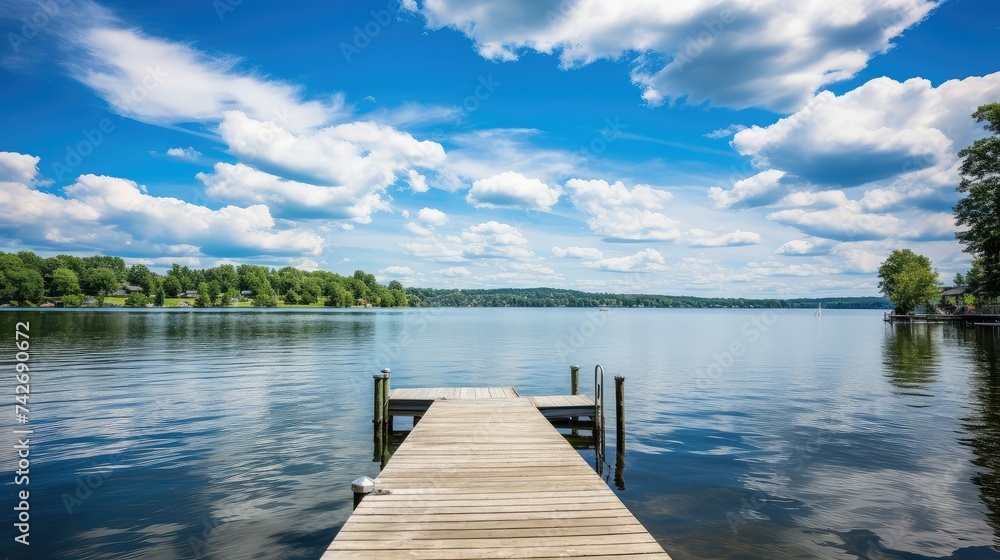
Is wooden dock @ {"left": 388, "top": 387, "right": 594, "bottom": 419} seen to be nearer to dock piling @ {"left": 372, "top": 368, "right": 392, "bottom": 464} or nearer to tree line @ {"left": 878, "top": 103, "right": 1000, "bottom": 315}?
dock piling @ {"left": 372, "top": 368, "right": 392, "bottom": 464}

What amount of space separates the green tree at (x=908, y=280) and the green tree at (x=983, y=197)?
4823 cm

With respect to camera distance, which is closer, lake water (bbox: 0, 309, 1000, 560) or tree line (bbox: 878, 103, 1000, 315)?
lake water (bbox: 0, 309, 1000, 560)

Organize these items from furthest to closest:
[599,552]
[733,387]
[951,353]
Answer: [951,353]
[733,387]
[599,552]

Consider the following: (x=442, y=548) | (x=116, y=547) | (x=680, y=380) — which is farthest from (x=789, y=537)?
(x=680, y=380)

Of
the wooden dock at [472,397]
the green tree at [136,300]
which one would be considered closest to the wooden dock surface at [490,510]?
the wooden dock at [472,397]

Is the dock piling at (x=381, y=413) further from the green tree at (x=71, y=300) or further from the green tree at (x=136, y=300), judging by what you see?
the green tree at (x=136, y=300)

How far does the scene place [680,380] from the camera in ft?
99.7

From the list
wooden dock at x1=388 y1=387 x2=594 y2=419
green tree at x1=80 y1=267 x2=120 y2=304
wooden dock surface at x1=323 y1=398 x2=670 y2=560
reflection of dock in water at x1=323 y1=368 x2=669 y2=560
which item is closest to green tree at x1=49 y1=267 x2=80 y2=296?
green tree at x1=80 y1=267 x2=120 y2=304

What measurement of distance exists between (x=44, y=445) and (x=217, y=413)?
17.8 feet

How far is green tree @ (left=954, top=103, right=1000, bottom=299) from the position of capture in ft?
184

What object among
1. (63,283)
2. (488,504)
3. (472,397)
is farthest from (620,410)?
(63,283)

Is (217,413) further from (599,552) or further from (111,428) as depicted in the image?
(599,552)

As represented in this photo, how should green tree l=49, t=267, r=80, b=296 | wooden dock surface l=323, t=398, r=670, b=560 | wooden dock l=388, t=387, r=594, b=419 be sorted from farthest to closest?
green tree l=49, t=267, r=80, b=296 → wooden dock l=388, t=387, r=594, b=419 → wooden dock surface l=323, t=398, r=670, b=560

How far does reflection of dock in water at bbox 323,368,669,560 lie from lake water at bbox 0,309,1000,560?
250 cm
